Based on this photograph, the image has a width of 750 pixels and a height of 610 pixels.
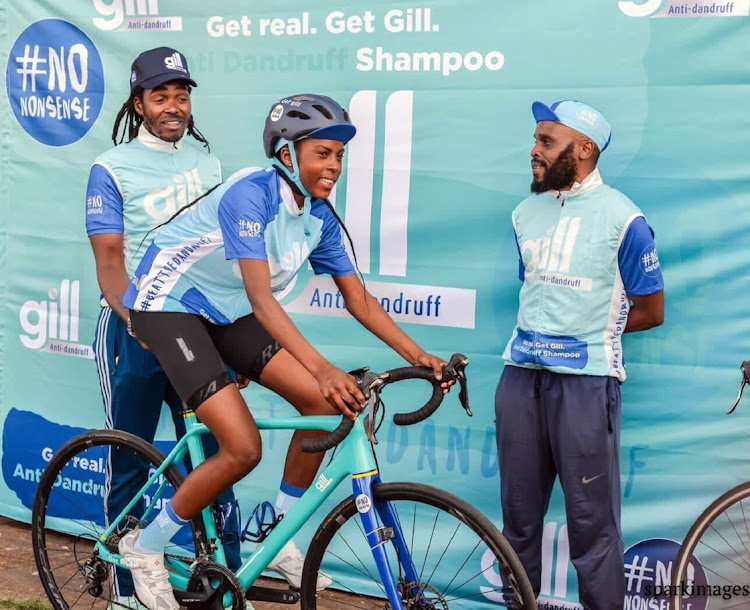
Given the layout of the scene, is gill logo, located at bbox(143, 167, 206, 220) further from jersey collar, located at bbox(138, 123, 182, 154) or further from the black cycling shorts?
the black cycling shorts

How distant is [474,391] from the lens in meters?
4.28

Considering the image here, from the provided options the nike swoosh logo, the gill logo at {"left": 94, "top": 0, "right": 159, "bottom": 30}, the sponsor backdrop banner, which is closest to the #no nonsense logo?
the sponsor backdrop banner

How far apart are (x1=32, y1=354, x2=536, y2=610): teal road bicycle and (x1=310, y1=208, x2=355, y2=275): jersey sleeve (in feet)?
1.76

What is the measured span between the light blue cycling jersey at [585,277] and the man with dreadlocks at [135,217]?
135cm

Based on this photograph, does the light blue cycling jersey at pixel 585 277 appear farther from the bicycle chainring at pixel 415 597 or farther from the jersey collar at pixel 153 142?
the jersey collar at pixel 153 142

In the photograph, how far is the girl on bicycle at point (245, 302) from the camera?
10.2 ft

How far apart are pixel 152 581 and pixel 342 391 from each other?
114 cm

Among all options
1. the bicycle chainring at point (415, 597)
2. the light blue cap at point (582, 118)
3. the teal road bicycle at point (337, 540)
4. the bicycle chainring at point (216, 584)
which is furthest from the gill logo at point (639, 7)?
the bicycle chainring at point (216, 584)

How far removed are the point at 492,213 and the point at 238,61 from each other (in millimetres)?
1413

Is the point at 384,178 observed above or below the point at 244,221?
above

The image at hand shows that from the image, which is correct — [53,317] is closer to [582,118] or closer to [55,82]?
[55,82]

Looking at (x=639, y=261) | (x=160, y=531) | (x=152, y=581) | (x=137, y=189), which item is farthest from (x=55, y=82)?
(x=639, y=261)

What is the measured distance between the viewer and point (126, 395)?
3855 millimetres

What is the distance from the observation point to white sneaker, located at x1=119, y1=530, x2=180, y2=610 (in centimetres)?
340
